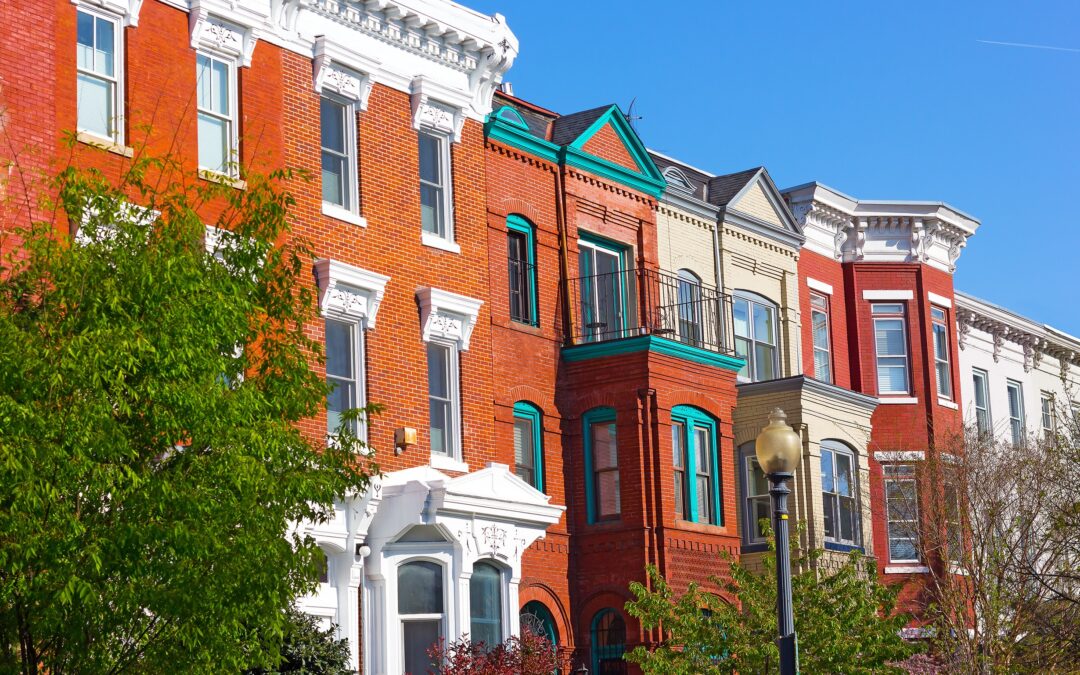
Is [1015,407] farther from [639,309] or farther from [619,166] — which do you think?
[619,166]

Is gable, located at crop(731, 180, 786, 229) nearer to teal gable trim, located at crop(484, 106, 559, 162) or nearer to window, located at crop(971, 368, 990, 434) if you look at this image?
teal gable trim, located at crop(484, 106, 559, 162)

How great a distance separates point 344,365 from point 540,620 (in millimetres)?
6277

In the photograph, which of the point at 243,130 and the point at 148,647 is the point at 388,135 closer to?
the point at 243,130

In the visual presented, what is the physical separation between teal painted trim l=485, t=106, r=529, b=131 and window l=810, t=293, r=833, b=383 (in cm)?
1061

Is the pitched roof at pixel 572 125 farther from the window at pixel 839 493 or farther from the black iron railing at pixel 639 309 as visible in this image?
the window at pixel 839 493

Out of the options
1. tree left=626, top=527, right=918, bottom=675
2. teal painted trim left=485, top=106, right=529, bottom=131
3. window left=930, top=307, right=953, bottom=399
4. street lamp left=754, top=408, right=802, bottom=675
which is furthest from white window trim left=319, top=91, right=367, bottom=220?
window left=930, top=307, right=953, bottom=399

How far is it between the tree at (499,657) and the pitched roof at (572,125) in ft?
33.7

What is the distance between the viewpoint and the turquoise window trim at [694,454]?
102 feet

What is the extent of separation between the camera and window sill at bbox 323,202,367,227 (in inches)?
1037

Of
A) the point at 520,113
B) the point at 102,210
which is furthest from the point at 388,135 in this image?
the point at 102,210

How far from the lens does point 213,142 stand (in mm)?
24891

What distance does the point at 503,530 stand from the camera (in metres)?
27.2

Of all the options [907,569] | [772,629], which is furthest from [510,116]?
[907,569]

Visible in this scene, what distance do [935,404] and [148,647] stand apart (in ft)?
91.3
